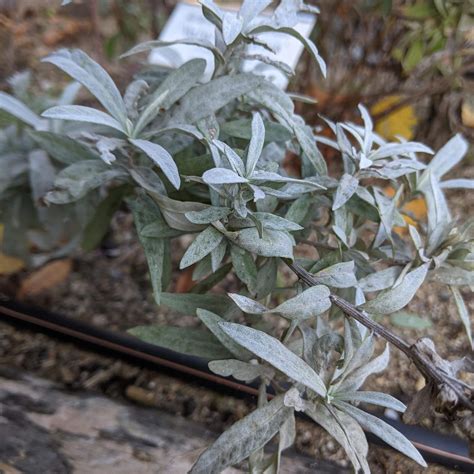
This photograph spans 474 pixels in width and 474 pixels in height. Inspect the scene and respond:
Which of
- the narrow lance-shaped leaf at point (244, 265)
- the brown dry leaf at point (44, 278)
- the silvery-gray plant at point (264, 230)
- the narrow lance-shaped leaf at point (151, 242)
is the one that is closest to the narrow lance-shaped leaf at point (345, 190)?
the silvery-gray plant at point (264, 230)

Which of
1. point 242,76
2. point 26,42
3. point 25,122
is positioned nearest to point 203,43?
point 242,76

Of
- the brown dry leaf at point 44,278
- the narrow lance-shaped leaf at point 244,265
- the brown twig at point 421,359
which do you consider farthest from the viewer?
the brown dry leaf at point 44,278

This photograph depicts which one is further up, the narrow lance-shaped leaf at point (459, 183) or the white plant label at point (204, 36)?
the white plant label at point (204, 36)

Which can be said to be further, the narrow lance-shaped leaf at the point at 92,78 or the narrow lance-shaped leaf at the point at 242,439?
the narrow lance-shaped leaf at the point at 92,78

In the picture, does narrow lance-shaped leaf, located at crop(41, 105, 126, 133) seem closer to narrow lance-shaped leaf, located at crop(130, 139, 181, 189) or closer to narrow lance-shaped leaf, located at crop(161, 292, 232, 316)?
narrow lance-shaped leaf, located at crop(130, 139, 181, 189)

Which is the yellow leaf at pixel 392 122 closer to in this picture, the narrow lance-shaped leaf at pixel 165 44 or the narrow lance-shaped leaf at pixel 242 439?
the narrow lance-shaped leaf at pixel 165 44

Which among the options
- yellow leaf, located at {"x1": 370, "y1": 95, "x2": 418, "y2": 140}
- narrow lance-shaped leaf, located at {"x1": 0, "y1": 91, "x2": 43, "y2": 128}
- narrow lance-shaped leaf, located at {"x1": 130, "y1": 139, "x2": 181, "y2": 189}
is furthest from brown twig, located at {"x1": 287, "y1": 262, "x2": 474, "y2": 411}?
yellow leaf, located at {"x1": 370, "y1": 95, "x2": 418, "y2": 140}

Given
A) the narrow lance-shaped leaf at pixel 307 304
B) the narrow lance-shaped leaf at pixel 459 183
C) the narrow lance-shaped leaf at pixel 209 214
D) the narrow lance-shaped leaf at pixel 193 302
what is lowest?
the narrow lance-shaped leaf at pixel 193 302

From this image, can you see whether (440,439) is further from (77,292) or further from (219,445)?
(77,292)

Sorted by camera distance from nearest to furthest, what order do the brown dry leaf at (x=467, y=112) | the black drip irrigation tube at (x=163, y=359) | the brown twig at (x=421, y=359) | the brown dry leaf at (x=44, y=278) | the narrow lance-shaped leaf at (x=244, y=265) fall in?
the brown twig at (x=421, y=359)
the narrow lance-shaped leaf at (x=244, y=265)
the black drip irrigation tube at (x=163, y=359)
the brown dry leaf at (x=44, y=278)
the brown dry leaf at (x=467, y=112)
